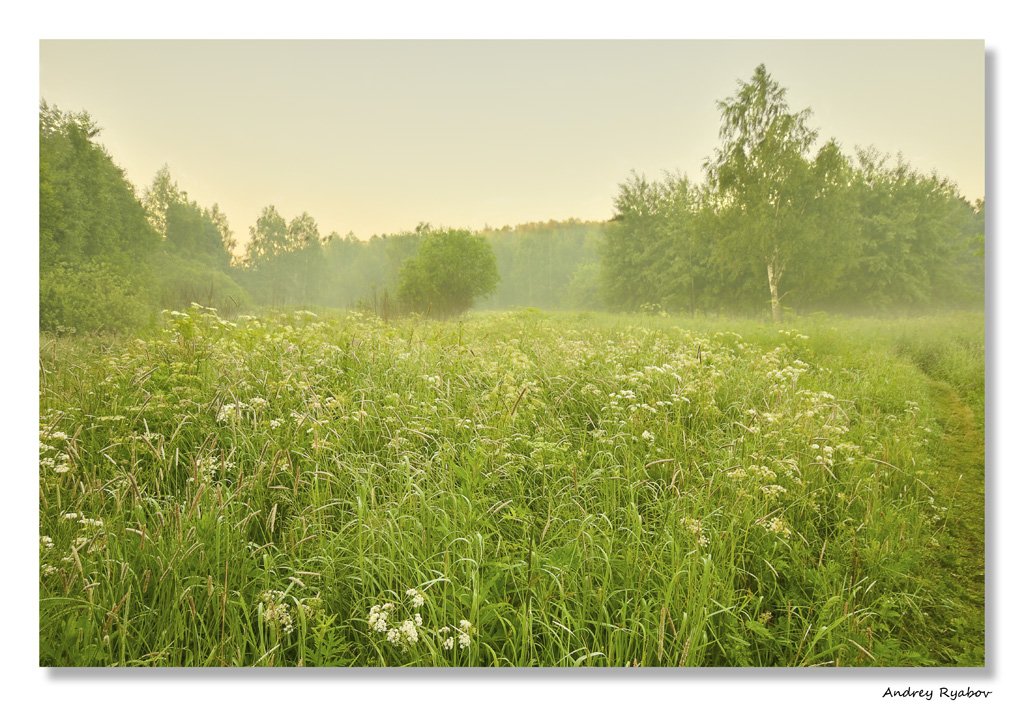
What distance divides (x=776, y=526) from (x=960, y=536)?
5.01 ft

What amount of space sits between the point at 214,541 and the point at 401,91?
316cm

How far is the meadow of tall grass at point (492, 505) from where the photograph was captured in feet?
8.89

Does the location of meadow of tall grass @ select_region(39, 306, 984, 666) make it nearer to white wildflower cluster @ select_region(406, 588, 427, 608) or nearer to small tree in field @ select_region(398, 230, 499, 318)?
white wildflower cluster @ select_region(406, 588, 427, 608)

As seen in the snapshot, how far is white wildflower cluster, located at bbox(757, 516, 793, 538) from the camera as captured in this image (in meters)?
2.74

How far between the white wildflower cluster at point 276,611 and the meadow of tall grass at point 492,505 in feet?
0.09

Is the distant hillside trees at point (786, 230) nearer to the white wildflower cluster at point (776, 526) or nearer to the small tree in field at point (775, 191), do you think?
the small tree in field at point (775, 191)

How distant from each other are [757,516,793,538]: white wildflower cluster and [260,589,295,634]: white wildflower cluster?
7.62 feet

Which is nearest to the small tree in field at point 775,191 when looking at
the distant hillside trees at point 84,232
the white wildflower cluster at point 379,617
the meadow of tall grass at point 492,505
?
the meadow of tall grass at point 492,505

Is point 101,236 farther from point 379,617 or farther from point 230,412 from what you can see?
point 379,617

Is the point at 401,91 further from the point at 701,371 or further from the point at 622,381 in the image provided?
the point at 701,371

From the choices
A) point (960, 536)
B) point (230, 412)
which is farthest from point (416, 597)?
point (960, 536)

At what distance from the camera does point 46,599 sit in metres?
2.89

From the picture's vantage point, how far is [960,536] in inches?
133
